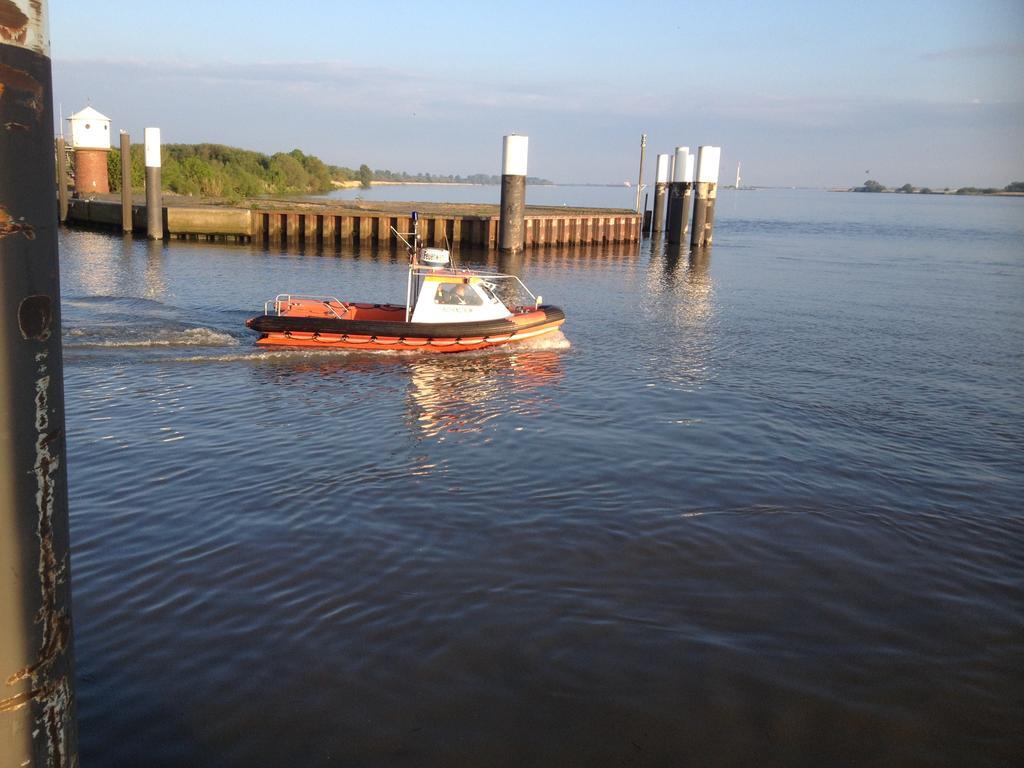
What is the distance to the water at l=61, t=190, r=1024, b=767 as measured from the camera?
571 cm

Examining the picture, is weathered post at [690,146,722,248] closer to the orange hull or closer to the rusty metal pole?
the orange hull

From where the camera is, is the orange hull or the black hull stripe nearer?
the black hull stripe

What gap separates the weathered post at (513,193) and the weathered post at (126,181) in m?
16.9

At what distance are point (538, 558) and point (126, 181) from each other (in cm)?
3875

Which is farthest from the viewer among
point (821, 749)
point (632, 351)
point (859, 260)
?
point (859, 260)

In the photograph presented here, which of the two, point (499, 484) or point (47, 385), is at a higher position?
point (47, 385)

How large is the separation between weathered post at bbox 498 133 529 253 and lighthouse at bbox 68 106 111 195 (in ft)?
99.1

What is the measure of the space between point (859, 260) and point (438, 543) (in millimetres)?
42050

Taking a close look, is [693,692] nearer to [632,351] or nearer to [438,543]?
[438,543]

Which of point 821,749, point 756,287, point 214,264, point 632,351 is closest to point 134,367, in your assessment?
point 632,351

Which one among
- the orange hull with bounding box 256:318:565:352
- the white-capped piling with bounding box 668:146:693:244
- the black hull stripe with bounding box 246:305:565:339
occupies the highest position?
the white-capped piling with bounding box 668:146:693:244

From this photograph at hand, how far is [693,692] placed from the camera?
6070 mm

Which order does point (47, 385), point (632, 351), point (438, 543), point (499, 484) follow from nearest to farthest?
point (47, 385) < point (438, 543) < point (499, 484) < point (632, 351)

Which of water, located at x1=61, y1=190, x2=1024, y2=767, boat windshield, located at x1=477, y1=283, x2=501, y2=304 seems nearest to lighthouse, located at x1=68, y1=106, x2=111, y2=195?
water, located at x1=61, y1=190, x2=1024, y2=767
